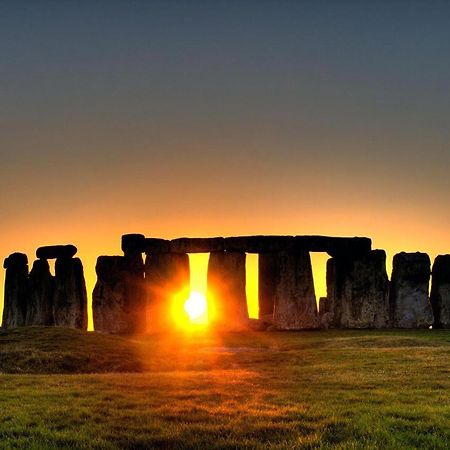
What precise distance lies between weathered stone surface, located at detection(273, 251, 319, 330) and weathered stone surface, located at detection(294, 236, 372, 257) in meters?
0.52

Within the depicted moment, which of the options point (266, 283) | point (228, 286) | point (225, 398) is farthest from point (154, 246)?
point (225, 398)

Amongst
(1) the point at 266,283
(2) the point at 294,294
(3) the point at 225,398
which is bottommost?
(3) the point at 225,398

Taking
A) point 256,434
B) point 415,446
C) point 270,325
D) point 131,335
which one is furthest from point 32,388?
point 270,325

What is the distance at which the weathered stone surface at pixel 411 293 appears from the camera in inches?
1428

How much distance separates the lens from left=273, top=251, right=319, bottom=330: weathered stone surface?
35969 millimetres

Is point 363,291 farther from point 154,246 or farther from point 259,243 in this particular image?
point 154,246

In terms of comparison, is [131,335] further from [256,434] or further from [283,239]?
[256,434]

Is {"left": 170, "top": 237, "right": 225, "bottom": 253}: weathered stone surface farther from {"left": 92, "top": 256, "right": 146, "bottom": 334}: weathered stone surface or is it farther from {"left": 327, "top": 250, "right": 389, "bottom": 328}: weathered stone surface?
{"left": 327, "top": 250, "right": 389, "bottom": 328}: weathered stone surface

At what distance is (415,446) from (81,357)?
14.2 metres

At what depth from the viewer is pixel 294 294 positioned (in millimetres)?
36156

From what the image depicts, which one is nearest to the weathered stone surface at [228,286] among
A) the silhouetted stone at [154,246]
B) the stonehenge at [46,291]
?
the silhouetted stone at [154,246]

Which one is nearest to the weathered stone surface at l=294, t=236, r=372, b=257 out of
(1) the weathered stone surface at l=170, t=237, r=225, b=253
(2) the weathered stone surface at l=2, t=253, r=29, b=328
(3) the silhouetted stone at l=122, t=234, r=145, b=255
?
(1) the weathered stone surface at l=170, t=237, r=225, b=253

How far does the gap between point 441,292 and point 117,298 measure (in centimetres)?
1711

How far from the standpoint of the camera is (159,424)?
11211mm
